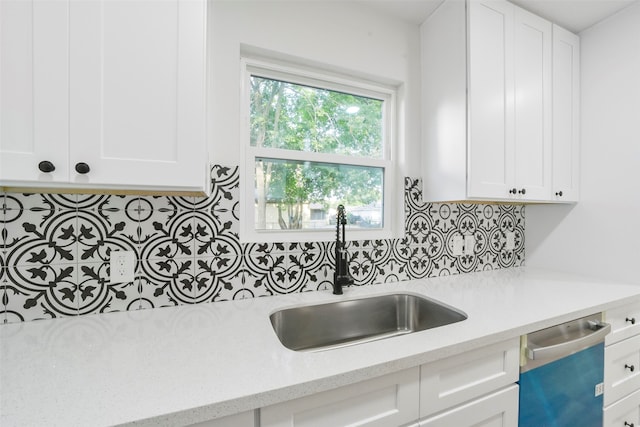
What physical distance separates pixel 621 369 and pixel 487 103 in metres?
1.42

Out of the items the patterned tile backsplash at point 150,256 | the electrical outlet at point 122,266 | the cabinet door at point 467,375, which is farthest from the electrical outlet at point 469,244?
the electrical outlet at point 122,266

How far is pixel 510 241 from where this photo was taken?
6.59 ft

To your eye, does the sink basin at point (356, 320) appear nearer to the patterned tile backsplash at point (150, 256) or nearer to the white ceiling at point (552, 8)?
the patterned tile backsplash at point (150, 256)

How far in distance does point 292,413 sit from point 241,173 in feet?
3.27

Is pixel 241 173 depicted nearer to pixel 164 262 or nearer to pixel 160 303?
pixel 164 262

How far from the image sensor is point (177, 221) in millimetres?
1178

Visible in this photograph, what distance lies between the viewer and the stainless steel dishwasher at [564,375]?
1.03 metres

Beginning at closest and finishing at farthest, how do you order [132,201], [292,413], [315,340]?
[292,413], [132,201], [315,340]

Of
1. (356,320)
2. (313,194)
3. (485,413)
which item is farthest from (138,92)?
(485,413)

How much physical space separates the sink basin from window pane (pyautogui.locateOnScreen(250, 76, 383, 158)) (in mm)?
815

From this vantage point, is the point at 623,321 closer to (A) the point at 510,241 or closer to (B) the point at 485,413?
(A) the point at 510,241

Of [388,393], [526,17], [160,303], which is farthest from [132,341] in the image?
[526,17]

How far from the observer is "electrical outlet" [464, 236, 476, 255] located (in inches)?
71.4

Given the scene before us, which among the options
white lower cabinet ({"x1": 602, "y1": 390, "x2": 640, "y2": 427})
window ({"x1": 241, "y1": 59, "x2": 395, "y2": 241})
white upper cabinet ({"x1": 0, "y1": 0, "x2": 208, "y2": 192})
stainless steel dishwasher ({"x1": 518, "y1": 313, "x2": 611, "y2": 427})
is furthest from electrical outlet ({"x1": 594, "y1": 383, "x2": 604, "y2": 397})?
white upper cabinet ({"x1": 0, "y1": 0, "x2": 208, "y2": 192})
